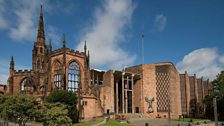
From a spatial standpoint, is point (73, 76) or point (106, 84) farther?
point (106, 84)

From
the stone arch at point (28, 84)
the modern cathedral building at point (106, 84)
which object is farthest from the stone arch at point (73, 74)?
the stone arch at point (28, 84)

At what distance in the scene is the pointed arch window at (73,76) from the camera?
68.2 m

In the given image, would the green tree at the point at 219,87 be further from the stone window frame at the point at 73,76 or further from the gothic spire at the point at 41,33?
the gothic spire at the point at 41,33

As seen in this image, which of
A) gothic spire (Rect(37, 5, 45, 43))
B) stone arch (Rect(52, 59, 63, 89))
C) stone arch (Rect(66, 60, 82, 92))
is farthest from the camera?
gothic spire (Rect(37, 5, 45, 43))

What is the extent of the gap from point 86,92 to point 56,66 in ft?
35.1

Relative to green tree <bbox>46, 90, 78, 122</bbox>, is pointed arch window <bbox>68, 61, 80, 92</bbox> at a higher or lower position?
higher

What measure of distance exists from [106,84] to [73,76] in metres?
11.6

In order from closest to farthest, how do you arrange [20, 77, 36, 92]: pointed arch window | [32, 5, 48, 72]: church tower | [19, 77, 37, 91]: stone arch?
1. [20, 77, 36, 92]: pointed arch window
2. [19, 77, 37, 91]: stone arch
3. [32, 5, 48, 72]: church tower

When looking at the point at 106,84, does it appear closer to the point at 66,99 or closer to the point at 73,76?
the point at 73,76

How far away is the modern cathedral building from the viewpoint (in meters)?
67.6

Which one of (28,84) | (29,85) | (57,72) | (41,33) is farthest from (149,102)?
(41,33)

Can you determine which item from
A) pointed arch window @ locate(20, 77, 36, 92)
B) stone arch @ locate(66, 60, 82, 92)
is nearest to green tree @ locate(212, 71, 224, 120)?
stone arch @ locate(66, 60, 82, 92)

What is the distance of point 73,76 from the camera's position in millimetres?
68938

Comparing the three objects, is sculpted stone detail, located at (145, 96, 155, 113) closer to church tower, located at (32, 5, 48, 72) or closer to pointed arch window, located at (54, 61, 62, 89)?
pointed arch window, located at (54, 61, 62, 89)
